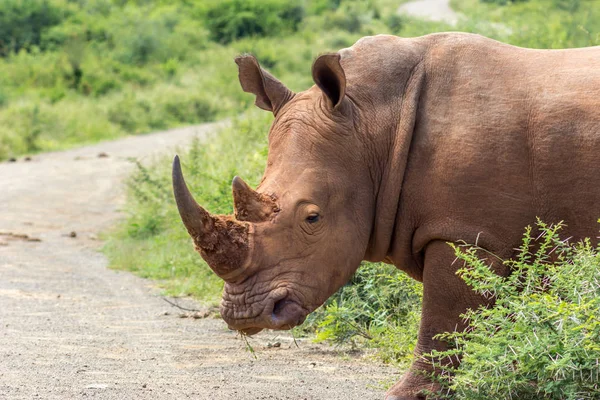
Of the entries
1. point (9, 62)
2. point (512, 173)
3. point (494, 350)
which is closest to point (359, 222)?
point (512, 173)

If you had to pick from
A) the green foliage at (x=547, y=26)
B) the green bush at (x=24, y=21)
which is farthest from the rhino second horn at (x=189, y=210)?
the green bush at (x=24, y=21)

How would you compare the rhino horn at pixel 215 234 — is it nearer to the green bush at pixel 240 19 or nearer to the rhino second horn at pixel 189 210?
Result: the rhino second horn at pixel 189 210

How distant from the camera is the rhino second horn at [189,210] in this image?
480 cm

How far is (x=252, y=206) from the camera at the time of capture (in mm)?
5016

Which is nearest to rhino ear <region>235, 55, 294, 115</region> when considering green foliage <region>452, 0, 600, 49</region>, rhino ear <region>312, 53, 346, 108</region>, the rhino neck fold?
rhino ear <region>312, 53, 346, 108</region>

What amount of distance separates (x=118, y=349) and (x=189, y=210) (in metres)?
2.59

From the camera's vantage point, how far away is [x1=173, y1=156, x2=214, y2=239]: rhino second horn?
15.7 feet

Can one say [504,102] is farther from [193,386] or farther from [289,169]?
[193,386]

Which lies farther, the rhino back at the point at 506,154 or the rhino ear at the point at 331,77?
the rhino ear at the point at 331,77

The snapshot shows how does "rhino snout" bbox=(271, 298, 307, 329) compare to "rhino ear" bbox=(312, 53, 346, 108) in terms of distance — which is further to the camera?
"rhino ear" bbox=(312, 53, 346, 108)

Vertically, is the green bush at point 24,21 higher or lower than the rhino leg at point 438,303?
lower

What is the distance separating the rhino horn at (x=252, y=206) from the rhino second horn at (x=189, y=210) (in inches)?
8.6

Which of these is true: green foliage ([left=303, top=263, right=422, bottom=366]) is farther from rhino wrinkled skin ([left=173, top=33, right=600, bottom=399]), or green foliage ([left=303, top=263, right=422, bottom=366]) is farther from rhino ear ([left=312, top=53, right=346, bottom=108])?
rhino ear ([left=312, top=53, right=346, bottom=108])

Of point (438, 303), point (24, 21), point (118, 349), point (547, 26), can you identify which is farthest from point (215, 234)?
point (24, 21)
